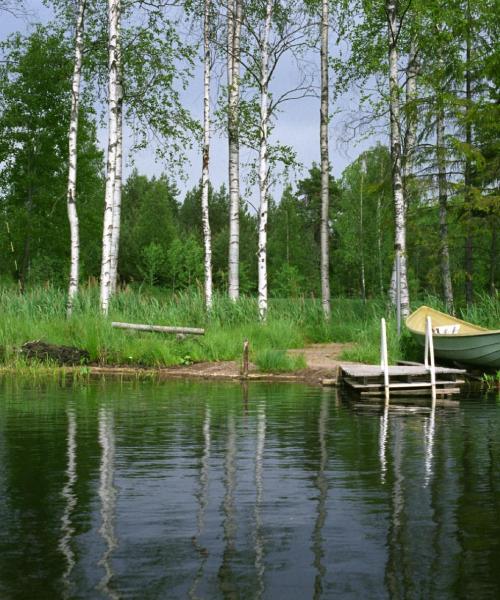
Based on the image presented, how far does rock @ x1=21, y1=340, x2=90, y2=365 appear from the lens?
2270 cm

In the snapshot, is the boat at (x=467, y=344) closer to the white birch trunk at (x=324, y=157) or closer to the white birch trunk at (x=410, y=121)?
the white birch trunk at (x=324, y=157)

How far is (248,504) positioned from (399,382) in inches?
404

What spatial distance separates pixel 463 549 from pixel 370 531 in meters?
0.83

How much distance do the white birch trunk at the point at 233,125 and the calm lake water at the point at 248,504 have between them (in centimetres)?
1307

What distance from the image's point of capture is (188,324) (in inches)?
997

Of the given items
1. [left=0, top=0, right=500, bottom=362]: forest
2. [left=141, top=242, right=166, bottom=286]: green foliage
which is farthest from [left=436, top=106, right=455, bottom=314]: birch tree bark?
[left=141, top=242, right=166, bottom=286]: green foliage

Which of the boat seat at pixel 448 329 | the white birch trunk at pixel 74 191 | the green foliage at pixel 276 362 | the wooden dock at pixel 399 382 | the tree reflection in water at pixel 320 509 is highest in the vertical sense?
the white birch trunk at pixel 74 191

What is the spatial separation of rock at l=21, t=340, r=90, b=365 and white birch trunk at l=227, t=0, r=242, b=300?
20.2 feet

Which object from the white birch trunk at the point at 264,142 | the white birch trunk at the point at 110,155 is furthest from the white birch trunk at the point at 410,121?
the white birch trunk at the point at 110,155

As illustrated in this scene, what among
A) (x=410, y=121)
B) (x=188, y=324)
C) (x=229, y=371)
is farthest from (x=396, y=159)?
(x=229, y=371)

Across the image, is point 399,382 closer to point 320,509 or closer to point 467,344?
point 467,344

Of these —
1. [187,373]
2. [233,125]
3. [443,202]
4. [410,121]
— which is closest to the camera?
[187,373]

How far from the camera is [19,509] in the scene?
8.20m

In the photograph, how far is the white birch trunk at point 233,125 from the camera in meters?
27.8
